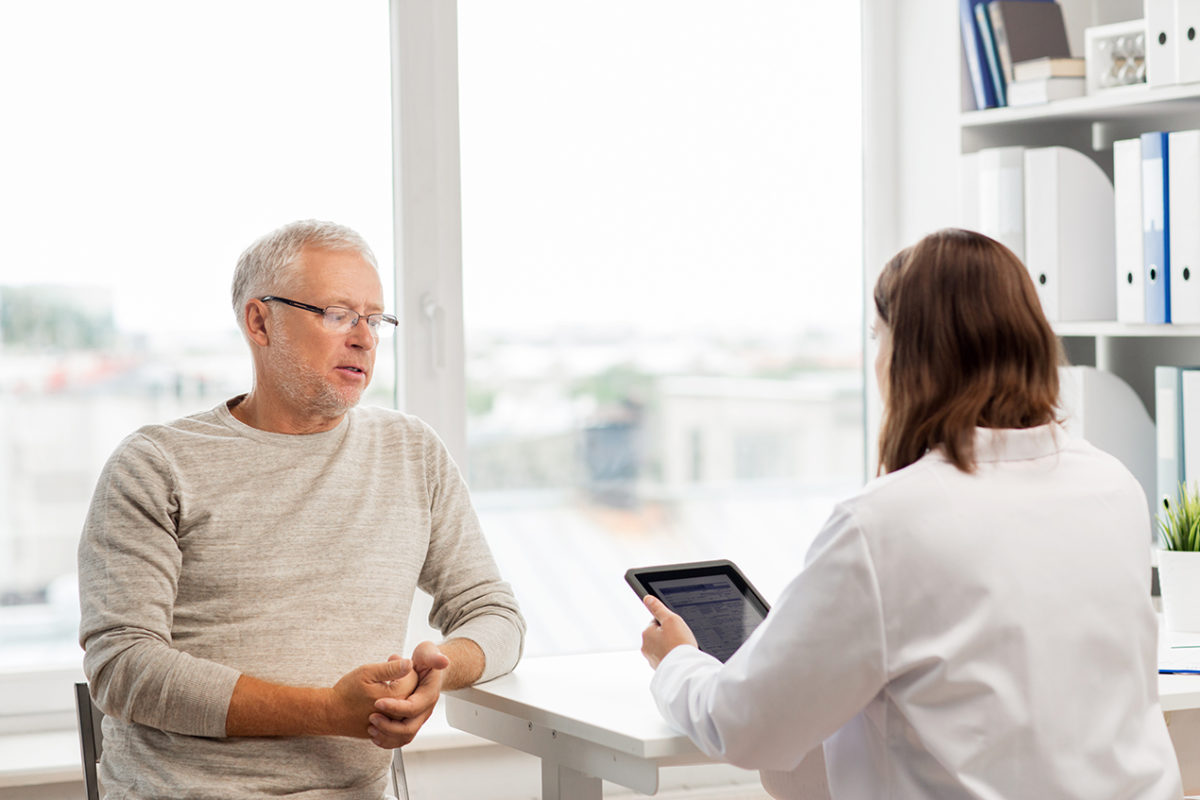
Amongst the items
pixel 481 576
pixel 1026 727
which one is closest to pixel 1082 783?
pixel 1026 727

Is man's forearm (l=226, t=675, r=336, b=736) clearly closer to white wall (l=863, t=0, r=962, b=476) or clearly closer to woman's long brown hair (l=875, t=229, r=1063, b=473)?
woman's long brown hair (l=875, t=229, r=1063, b=473)

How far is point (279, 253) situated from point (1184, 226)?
1579 mm

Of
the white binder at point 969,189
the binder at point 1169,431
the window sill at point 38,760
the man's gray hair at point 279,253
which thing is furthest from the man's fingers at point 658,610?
the white binder at point 969,189

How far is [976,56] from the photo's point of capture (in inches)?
105

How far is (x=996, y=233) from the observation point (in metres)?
2.60

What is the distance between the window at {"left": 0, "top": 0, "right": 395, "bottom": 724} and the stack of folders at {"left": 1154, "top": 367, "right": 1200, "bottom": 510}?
1.58 meters

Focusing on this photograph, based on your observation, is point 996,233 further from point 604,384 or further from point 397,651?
point 397,651

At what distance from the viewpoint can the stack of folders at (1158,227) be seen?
228 centimetres

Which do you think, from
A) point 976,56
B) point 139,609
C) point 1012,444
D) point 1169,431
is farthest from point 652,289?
point 1012,444

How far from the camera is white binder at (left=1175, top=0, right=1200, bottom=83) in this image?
2.26 metres

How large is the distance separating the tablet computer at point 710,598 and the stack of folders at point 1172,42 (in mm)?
1289

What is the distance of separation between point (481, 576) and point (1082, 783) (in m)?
0.93

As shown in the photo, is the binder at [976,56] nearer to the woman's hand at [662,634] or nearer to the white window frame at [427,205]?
the white window frame at [427,205]

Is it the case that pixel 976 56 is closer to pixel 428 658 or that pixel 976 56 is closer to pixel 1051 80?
pixel 1051 80
